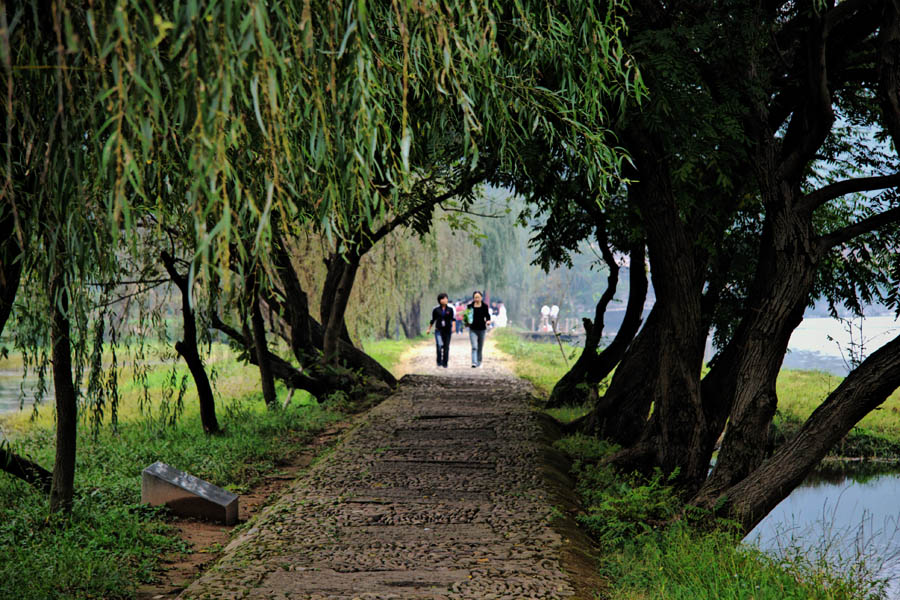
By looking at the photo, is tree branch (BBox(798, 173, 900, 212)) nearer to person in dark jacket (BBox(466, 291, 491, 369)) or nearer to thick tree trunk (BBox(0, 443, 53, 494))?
thick tree trunk (BBox(0, 443, 53, 494))

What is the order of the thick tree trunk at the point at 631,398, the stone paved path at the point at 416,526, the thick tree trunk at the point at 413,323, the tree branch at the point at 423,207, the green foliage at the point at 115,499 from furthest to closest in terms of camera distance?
the thick tree trunk at the point at 413,323 < the tree branch at the point at 423,207 < the thick tree trunk at the point at 631,398 < the green foliage at the point at 115,499 < the stone paved path at the point at 416,526

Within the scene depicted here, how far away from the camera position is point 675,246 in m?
7.44

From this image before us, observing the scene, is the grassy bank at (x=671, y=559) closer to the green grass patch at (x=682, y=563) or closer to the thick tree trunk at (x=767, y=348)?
the green grass patch at (x=682, y=563)

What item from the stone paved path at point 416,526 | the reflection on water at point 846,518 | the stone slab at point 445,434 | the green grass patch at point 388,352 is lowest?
the reflection on water at point 846,518

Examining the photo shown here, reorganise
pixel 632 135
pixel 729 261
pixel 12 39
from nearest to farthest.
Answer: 1. pixel 12 39
2. pixel 632 135
3. pixel 729 261

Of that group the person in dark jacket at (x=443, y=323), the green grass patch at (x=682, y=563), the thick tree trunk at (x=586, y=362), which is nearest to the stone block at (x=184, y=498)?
the green grass patch at (x=682, y=563)

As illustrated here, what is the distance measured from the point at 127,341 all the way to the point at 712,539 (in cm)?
616

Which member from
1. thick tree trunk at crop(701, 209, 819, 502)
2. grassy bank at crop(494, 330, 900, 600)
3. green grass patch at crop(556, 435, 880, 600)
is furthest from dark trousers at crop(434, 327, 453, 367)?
thick tree trunk at crop(701, 209, 819, 502)

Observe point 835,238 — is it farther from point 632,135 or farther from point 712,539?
point 712,539

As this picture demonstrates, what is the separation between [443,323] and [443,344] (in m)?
0.83

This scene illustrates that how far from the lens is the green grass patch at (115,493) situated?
16.8 feet

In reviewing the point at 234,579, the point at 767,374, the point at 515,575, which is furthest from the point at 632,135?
the point at 234,579

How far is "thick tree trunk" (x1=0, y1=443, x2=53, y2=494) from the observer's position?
21.4 ft

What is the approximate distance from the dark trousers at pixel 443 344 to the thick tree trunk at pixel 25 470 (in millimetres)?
12200
